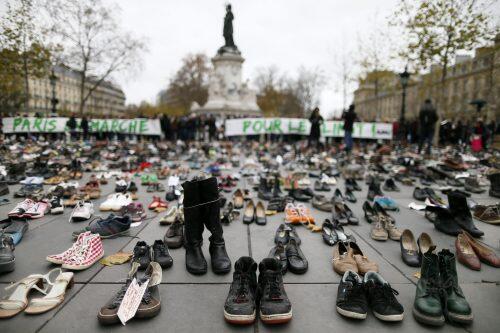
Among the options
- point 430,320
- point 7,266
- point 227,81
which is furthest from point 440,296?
point 227,81

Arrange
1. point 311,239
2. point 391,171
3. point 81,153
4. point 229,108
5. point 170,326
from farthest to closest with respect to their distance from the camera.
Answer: point 229,108 → point 81,153 → point 391,171 → point 311,239 → point 170,326

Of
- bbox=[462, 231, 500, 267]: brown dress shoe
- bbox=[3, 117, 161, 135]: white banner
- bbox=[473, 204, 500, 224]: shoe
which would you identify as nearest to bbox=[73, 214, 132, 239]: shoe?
bbox=[462, 231, 500, 267]: brown dress shoe

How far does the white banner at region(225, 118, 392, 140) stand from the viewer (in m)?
16.5

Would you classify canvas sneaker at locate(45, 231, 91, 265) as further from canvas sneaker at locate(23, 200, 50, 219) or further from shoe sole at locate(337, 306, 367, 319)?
shoe sole at locate(337, 306, 367, 319)

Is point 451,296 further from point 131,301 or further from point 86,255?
point 86,255

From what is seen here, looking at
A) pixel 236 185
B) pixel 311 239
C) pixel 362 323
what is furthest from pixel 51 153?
pixel 362 323

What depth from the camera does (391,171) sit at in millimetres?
8812

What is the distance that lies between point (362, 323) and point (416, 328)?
372mm

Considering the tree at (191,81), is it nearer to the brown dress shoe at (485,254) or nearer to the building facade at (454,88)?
the building facade at (454,88)

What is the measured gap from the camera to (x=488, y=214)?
4477 mm

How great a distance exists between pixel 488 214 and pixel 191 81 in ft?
188

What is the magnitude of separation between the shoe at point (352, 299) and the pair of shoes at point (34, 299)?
7.18ft

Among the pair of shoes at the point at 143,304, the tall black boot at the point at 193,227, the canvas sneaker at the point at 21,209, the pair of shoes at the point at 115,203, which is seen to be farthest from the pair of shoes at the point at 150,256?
the canvas sneaker at the point at 21,209

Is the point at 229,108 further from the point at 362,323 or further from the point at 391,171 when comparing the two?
the point at 362,323
